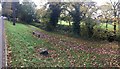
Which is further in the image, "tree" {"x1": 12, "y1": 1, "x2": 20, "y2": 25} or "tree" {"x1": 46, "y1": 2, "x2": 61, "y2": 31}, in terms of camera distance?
"tree" {"x1": 46, "y1": 2, "x2": 61, "y2": 31}

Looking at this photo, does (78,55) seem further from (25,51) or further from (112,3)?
(112,3)

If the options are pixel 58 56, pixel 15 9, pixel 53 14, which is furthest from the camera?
pixel 53 14

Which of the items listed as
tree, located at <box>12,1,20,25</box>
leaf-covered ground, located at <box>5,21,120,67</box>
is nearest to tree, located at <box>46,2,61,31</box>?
tree, located at <box>12,1,20,25</box>

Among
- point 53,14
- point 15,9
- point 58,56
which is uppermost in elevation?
point 15,9

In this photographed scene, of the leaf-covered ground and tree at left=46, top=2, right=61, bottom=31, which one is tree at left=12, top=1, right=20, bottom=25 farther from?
the leaf-covered ground

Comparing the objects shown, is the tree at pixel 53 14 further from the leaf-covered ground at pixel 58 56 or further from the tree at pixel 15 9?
the leaf-covered ground at pixel 58 56

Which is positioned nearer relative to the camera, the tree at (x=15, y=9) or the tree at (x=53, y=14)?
the tree at (x=15, y=9)

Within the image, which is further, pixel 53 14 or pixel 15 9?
pixel 53 14

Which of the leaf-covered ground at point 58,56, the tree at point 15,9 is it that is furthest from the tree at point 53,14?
the leaf-covered ground at point 58,56

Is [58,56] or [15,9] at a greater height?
[15,9]

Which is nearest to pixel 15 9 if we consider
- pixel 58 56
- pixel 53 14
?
pixel 53 14

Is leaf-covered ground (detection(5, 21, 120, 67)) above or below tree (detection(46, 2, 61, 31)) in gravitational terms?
below

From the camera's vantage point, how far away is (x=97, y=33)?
812cm

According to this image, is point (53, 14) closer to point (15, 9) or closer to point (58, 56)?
point (15, 9)
